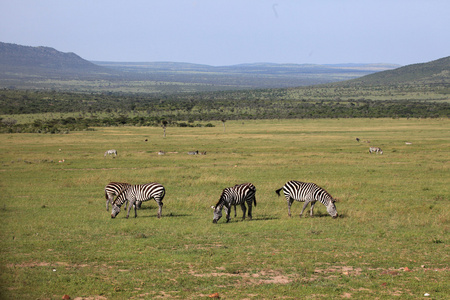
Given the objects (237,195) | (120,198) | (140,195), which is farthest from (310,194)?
(120,198)

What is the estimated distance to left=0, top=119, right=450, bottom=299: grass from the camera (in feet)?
31.3

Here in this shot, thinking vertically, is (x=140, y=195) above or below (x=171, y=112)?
above

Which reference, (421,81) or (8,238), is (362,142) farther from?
(421,81)

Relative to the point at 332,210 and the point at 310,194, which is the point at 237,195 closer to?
the point at 310,194

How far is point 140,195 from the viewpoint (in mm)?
16328

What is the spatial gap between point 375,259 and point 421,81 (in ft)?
596

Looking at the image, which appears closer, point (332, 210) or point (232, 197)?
point (232, 197)

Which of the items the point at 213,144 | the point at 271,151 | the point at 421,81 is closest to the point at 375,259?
the point at 271,151

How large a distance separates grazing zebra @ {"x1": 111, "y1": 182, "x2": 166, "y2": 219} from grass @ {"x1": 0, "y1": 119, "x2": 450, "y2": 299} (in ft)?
1.51

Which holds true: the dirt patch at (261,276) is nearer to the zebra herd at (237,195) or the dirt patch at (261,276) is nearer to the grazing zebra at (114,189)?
the zebra herd at (237,195)

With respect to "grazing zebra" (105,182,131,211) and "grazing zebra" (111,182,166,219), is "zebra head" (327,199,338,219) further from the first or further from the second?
"grazing zebra" (105,182,131,211)

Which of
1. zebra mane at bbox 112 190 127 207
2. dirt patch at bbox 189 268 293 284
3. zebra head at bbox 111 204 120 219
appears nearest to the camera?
dirt patch at bbox 189 268 293 284

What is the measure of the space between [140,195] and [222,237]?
4.01 metres

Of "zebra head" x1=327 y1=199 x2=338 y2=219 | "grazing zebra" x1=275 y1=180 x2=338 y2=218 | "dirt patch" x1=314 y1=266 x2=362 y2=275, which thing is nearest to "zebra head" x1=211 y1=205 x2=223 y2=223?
"grazing zebra" x1=275 y1=180 x2=338 y2=218
